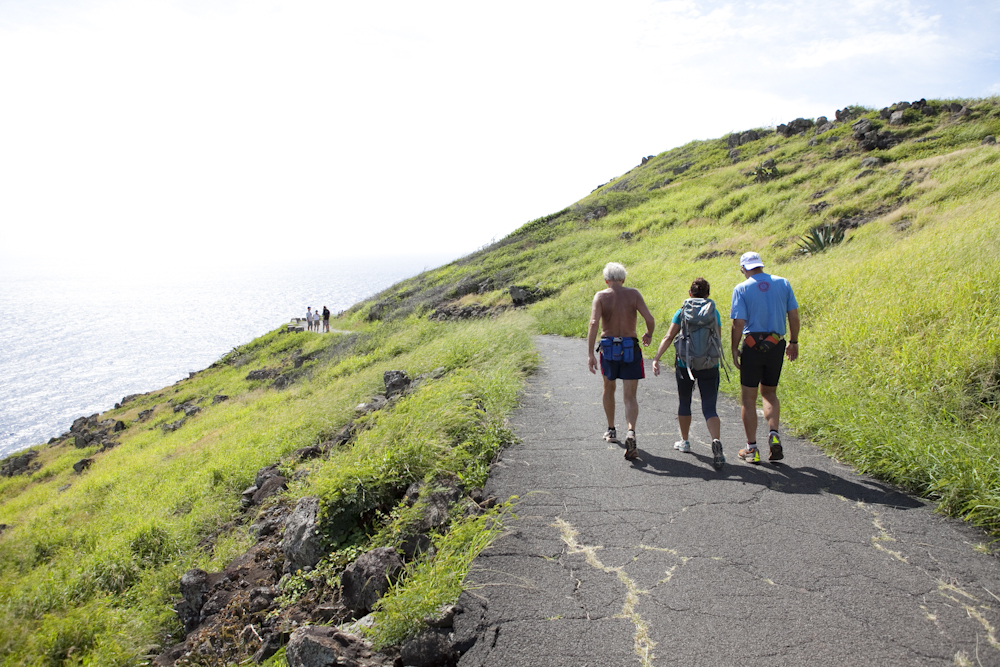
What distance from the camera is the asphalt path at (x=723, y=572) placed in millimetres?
2639

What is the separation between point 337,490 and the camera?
4.73 m

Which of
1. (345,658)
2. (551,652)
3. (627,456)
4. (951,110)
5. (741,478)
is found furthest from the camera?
(951,110)

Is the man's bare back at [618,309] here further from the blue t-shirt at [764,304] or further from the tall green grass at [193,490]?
the tall green grass at [193,490]

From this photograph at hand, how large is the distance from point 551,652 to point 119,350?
95.0 m

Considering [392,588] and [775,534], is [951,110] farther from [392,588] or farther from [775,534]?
[392,588]

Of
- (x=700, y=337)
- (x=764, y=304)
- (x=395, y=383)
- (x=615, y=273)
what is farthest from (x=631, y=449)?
(x=395, y=383)

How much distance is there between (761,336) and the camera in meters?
4.86

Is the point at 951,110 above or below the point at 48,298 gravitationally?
below

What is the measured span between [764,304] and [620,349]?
1.38 meters

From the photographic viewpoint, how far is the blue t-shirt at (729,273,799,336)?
4.81m

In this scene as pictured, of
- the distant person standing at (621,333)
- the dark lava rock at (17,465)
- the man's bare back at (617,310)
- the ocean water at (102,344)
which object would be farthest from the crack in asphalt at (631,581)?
the ocean water at (102,344)

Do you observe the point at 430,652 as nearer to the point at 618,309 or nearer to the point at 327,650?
the point at 327,650

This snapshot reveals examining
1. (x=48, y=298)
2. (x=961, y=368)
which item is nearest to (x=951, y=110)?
(x=961, y=368)

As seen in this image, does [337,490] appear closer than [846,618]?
No
